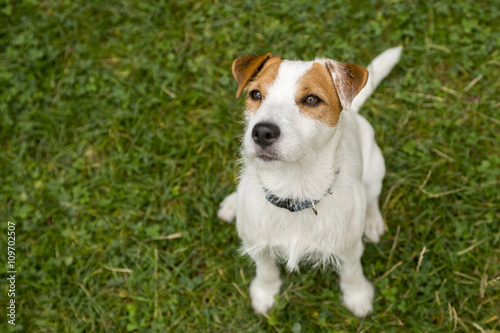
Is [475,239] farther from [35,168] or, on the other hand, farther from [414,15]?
[35,168]

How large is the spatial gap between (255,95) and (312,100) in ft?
1.31

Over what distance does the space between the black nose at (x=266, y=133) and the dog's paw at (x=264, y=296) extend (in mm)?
1787

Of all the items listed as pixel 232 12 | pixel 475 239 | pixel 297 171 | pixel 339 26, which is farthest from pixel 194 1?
pixel 475 239

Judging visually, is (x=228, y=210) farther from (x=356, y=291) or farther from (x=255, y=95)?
(x=255, y=95)

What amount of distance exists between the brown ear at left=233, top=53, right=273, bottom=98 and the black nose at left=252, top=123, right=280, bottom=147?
1.70 feet

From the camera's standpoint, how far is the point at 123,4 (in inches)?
215

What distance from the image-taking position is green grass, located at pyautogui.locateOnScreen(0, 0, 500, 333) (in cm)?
391

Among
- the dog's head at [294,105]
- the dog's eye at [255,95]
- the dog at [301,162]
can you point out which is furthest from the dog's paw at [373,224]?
the dog's eye at [255,95]

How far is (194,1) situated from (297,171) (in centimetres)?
354

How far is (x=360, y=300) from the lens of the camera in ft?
12.3

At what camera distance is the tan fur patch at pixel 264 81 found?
2752 millimetres

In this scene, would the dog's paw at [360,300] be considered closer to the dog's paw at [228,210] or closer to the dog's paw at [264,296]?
the dog's paw at [264,296]

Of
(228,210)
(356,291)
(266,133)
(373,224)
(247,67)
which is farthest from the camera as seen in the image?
(228,210)

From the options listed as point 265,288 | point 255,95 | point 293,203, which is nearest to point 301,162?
point 293,203
